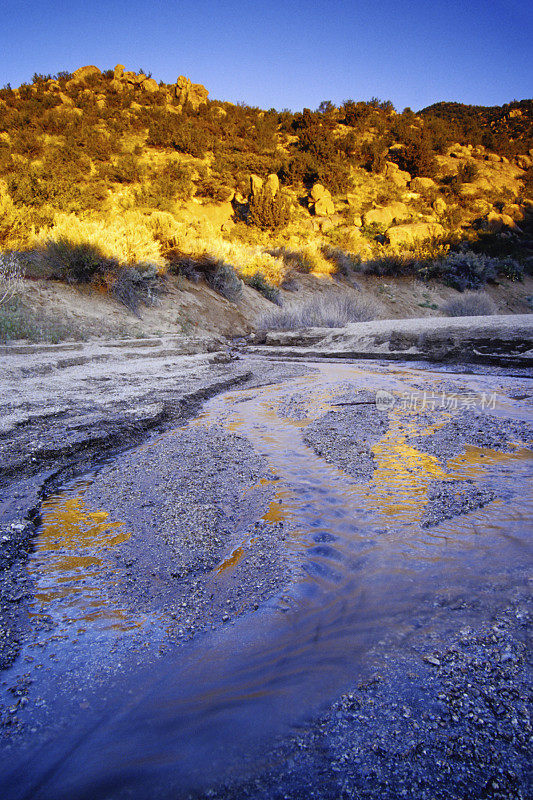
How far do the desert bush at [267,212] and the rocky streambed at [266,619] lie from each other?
606 inches

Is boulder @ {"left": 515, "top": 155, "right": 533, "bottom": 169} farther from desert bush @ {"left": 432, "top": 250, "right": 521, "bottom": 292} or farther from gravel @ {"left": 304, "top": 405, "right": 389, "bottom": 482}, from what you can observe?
gravel @ {"left": 304, "top": 405, "right": 389, "bottom": 482}

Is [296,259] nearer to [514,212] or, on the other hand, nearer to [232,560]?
[514,212]

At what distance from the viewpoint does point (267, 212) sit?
1599 centimetres

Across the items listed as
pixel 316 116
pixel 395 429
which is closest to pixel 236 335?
pixel 395 429

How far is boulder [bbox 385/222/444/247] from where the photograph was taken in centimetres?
1709

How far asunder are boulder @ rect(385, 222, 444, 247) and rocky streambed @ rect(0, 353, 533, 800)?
16.7 metres

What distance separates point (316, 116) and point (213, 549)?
27469 millimetres

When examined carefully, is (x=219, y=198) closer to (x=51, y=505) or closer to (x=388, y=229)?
A: (x=388, y=229)

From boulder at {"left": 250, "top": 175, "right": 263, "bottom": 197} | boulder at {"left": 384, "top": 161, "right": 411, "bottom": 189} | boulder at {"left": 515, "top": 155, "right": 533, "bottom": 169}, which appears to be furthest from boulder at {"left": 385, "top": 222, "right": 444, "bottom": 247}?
boulder at {"left": 515, "top": 155, "right": 533, "bottom": 169}

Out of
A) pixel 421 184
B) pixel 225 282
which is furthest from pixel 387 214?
pixel 225 282

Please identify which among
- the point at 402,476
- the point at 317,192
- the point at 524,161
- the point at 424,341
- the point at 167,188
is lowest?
the point at 402,476

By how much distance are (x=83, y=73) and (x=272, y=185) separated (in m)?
14.5

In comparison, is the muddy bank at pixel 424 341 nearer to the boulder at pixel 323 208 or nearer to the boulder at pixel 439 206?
the boulder at pixel 323 208

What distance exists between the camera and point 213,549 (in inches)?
56.1
